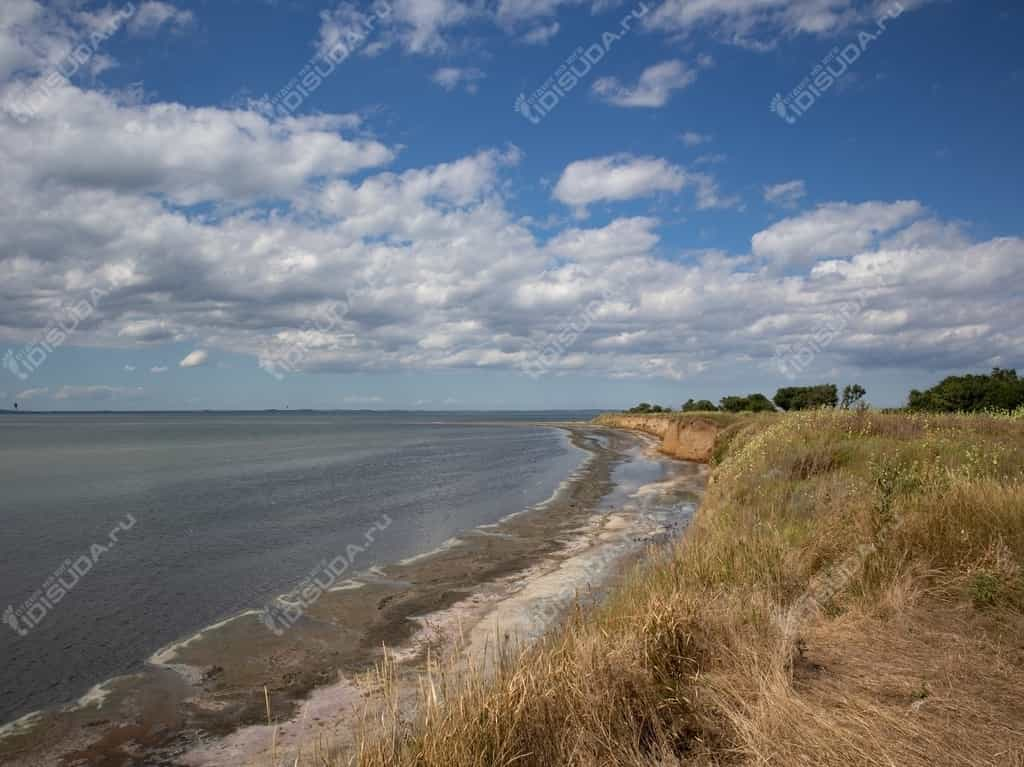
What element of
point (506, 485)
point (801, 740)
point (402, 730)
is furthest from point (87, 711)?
point (506, 485)

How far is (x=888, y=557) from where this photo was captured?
703 cm

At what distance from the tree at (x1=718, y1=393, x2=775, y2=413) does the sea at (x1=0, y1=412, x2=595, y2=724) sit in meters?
34.1

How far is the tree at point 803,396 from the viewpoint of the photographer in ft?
167

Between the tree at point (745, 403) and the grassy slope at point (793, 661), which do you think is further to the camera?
the tree at point (745, 403)

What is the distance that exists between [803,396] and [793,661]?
56101 mm

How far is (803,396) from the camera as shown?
55656 mm

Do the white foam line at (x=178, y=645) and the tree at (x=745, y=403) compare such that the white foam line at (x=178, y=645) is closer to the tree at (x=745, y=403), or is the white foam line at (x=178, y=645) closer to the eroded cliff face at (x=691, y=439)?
the eroded cliff face at (x=691, y=439)

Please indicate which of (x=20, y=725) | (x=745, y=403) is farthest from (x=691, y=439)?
(x=20, y=725)

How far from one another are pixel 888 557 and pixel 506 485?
2177 cm

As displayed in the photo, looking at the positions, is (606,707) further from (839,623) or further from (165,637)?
(165,637)

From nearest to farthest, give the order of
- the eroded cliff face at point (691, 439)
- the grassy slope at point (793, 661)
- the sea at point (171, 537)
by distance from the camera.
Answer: the grassy slope at point (793, 661)
the sea at point (171, 537)
the eroded cliff face at point (691, 439)

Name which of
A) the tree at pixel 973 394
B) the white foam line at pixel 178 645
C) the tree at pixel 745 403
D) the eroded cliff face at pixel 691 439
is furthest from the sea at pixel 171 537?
the tree at pixel 745 403

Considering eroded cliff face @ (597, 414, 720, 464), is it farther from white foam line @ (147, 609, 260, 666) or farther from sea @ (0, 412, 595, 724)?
white foam line @ (147, 609, 260, 666)

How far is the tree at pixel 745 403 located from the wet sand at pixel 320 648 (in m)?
50.5
